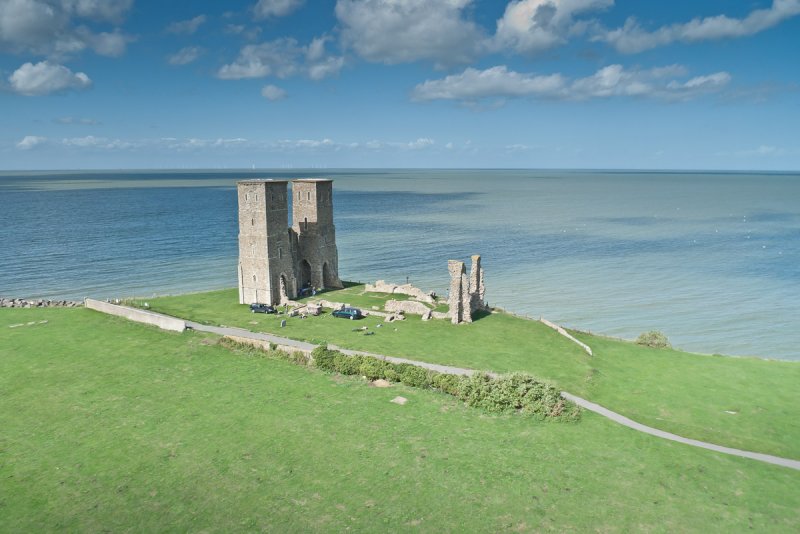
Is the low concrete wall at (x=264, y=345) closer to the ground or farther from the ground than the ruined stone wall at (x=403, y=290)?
closer to the ground

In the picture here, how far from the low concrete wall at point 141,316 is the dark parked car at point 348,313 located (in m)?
12.8

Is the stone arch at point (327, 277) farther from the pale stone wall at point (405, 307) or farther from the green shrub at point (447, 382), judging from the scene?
the green shrub at point (447, 382)

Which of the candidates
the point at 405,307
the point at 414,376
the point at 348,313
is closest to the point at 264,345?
the point at 348,313

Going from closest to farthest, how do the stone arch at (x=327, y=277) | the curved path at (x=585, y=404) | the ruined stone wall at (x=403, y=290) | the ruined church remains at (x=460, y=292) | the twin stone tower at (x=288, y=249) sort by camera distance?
the curved path at (x=585, y=404)
the ruined church remains at (x=460, y=292)
the twin stone tower at (x=288, y=249)
the ruined stone wall at (x=403, y=290)
the stone arch at (x=327, y=277)

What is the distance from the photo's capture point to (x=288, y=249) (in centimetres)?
5303

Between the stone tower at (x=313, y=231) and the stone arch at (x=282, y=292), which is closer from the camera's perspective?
the stone arch at (x=282, y=292)

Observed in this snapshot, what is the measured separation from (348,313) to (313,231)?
13236mm

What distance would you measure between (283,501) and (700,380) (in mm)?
28875

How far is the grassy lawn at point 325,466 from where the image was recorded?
21.7 m

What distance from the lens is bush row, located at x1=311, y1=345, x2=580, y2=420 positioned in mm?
30469

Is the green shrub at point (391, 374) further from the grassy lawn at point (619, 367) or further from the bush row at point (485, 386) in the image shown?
the grassy lawn at point (619, 367)

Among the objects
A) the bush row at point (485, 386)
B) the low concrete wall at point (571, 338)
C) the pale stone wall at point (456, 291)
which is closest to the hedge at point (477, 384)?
the bush row at point (485, 386)

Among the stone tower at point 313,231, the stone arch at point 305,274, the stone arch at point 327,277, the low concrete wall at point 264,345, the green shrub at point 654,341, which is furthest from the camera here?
the stone arch at point 327,277

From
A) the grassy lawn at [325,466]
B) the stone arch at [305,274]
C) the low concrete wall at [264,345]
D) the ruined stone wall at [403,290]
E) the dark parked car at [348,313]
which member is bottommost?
the grassy lawn at [325,466]
